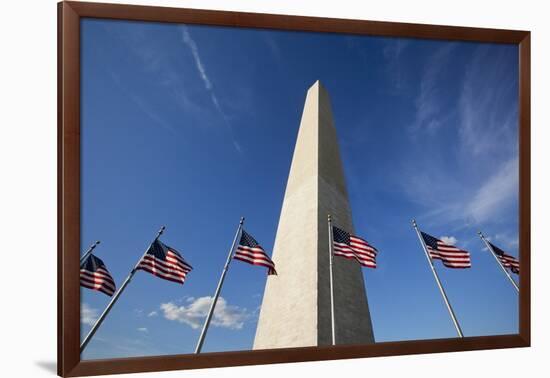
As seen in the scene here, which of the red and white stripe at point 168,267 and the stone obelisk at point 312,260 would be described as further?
the stone obelisk at point 312,260

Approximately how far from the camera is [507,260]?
28.9ft

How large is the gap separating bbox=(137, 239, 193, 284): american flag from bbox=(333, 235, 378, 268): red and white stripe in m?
2.27

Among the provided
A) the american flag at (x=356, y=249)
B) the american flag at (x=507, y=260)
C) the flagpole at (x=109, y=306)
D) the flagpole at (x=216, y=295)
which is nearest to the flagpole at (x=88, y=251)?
the flagpole at (x=109, y=306)

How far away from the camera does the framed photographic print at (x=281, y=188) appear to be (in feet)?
23.5

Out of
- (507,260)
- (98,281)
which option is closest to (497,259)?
(507,260)

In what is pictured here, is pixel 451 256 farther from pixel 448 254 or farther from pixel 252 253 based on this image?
pixel 252 253

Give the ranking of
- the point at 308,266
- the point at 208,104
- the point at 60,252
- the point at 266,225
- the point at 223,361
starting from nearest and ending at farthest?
the point at 60,252
the point at 223,361
the point at 208,104
the point at 266,225
the point at 308,266

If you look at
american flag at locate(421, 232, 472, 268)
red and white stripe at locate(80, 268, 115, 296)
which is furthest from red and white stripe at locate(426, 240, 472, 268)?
red and white stripe at locate(80, 268, 115, 296)

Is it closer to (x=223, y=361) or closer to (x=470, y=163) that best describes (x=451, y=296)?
(x=470, y=163)

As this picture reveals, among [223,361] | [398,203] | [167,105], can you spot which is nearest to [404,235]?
[398,203]

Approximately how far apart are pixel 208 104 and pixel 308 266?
2.93 metres

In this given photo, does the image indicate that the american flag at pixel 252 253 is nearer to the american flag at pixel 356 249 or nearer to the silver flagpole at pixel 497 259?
the american flag at pixel 356 249

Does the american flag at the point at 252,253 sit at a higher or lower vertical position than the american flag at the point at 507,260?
lower

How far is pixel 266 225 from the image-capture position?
8.69 metres
